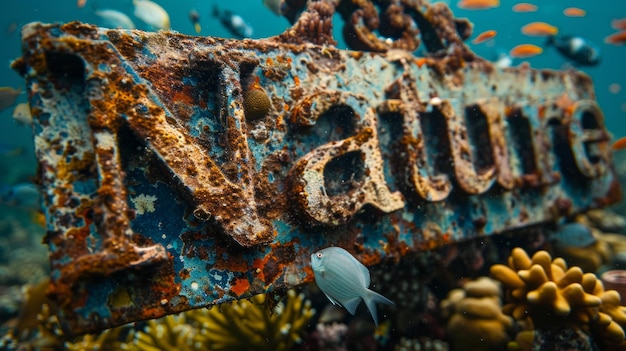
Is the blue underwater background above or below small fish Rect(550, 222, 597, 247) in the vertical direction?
above

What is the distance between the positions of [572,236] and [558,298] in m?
2.13

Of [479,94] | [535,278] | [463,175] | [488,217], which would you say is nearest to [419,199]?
[463,175]

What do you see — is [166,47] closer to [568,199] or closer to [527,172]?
[527,172]

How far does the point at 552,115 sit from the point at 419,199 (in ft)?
8.80

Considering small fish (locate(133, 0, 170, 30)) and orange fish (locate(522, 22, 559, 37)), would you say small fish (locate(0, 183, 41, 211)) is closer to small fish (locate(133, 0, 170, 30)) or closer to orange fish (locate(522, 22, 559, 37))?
small fish (locate(133, 0, 170, 30))

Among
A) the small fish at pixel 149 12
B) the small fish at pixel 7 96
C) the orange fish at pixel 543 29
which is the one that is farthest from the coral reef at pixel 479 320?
the small fish at pixel 7 96

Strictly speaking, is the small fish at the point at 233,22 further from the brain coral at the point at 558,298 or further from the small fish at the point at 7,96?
the brain coral at the point at 558,298

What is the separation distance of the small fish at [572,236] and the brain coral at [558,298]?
60.3 inches

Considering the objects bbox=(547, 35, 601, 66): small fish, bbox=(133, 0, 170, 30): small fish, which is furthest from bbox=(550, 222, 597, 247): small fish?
bbox=(133, 0, 170, 30): small fish

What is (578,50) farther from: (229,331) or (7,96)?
(7,96)

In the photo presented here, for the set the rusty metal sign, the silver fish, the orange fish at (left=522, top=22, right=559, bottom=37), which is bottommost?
the silver fish

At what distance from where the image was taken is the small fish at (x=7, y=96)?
5.30 meters

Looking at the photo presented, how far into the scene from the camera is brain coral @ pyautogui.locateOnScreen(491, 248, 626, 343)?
3.00 meters

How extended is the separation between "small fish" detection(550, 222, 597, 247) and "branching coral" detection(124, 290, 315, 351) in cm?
367
